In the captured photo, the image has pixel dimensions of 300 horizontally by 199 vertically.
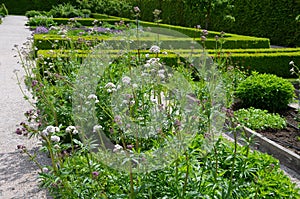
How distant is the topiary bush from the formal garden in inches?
0.6

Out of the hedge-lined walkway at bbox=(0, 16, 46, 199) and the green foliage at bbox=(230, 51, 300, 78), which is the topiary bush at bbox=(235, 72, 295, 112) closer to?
the green foliage at bbox=(230, 51, 300, 78)

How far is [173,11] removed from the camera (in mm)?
20859

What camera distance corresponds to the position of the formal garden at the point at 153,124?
2.16 m

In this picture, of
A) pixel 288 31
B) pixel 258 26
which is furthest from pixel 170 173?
pixel 258 26

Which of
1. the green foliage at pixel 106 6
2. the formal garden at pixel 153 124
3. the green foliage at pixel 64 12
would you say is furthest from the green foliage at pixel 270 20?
the green foliage at pixel 64 12

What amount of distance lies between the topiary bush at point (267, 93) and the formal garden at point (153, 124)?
2cm

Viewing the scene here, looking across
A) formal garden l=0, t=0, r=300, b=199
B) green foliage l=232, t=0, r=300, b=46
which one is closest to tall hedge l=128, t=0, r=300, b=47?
green foliage l=232, t=0, r=300, b=46

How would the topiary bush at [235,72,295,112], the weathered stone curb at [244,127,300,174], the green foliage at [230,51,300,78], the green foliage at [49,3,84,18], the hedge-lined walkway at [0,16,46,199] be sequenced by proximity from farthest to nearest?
the green foliage at [49,3,84,18] < the green foliage at [230,51,300,78] < the topiary bush at [235,72,295,112] < the weathered stone curb at [244,127,300,174] < the hedge-lined walkway at [0,16,46,199]

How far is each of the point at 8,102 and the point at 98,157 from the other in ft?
13.6

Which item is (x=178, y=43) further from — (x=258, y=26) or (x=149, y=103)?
(x=258, y=26)

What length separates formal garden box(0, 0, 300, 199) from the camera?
7.07ft

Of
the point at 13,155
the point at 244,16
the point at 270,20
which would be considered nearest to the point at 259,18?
the point at 270,20

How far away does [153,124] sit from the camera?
2992 millimetres

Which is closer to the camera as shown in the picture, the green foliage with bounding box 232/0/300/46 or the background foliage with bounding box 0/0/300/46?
the background foliage with bounding box 0/0/300/46
